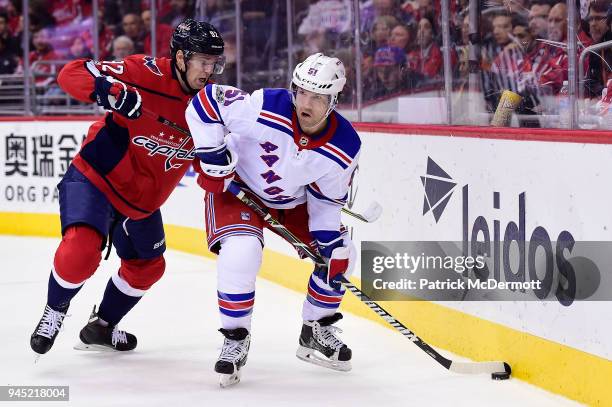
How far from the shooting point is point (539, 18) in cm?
398

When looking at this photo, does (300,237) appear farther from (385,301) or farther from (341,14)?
(341,14)

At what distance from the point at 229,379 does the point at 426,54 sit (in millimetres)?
1994

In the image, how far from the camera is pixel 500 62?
4270 mm

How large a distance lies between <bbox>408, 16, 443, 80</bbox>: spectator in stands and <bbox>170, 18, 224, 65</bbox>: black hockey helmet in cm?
133

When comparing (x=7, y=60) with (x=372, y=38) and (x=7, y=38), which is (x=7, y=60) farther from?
(x=372, y=38)

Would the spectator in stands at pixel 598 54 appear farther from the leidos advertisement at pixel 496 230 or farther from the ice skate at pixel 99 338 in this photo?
the ice skate at pixel 99 338

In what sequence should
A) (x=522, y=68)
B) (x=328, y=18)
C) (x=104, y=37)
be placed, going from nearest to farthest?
(x=522, y=68) → (x=328, y=18) → (x=104, y=37)

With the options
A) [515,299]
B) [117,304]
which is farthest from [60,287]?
[515,299]

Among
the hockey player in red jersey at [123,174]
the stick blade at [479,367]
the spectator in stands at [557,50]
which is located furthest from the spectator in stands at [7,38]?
the stick blade at [479,367]

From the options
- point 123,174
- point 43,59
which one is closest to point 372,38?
point 123,174

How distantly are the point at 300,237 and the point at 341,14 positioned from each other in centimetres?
234

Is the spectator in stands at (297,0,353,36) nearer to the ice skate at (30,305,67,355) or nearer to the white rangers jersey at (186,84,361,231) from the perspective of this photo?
the white rangers jersey at (186,84,361,231)

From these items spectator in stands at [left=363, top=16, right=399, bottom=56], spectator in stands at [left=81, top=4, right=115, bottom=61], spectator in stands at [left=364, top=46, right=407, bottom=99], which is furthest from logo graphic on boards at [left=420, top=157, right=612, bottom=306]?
spectator in stands at [left=81, top=4, right=115, bottom=61]

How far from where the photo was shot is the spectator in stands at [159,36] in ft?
25.1
